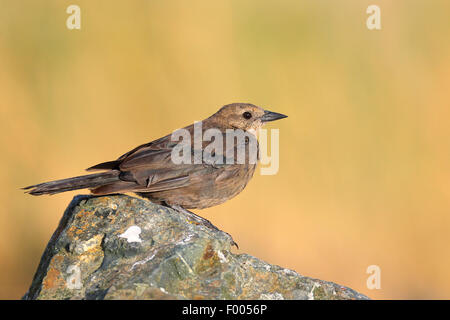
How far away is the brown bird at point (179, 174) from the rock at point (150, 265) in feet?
1.60

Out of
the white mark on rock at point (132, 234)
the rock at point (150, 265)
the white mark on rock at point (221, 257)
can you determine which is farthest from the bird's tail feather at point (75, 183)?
the white mark on rock at point (221, 257)

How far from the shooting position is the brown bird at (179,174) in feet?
16.6

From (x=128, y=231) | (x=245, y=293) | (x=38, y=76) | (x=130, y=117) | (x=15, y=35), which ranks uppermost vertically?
(x=15, y=35)

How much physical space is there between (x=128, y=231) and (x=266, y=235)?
16.5ft

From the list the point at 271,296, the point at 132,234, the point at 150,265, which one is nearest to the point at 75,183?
the point at 132,234

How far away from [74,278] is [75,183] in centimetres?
110

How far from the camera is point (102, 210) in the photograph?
458 cm

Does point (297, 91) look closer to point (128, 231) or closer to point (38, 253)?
point (38, 253)

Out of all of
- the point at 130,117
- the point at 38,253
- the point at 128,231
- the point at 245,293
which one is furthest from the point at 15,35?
the point at 245,293

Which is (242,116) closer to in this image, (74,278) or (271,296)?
(271,296)

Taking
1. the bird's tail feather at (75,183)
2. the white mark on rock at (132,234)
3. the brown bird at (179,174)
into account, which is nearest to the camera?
the white mark on rock at (132,234)

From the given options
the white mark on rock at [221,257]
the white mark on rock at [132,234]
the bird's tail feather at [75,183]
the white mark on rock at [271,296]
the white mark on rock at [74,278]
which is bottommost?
the white mark on rock at [271,296]

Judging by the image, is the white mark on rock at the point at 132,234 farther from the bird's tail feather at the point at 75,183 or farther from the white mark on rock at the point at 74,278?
the bird's tail feather at the point at 75,183
